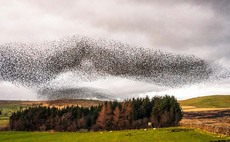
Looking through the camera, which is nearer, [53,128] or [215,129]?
[215,129]

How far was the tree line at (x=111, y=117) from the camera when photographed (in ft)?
498

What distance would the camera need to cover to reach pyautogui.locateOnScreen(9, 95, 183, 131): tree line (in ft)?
498

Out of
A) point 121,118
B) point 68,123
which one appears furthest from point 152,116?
point 68,123

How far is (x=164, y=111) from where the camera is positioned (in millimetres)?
152625

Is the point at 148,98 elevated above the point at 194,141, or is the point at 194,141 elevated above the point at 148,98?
the point at 148,98

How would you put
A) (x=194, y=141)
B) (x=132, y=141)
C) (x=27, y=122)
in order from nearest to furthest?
(x=194, y=141)
(x=132, y=141)
(x=27, y=122)

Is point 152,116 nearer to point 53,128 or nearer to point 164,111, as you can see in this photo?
point 164,111

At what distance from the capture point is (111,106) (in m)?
176

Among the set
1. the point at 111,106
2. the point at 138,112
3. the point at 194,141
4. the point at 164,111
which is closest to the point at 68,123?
the point at 111,106

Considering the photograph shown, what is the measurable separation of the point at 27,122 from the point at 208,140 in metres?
145

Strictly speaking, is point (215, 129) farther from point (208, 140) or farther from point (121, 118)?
point (121, 118)

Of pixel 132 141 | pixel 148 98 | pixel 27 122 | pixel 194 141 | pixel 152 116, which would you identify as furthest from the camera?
pixel 27 122

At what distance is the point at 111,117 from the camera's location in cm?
16325

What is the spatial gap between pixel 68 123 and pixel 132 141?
111744mm
